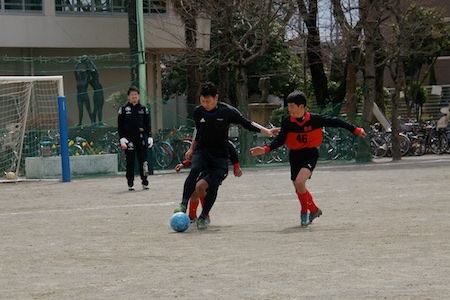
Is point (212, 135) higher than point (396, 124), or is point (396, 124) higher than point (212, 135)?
point (212, 135)

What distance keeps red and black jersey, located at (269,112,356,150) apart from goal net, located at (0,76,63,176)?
11990mm

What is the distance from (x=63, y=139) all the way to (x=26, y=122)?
2014mm


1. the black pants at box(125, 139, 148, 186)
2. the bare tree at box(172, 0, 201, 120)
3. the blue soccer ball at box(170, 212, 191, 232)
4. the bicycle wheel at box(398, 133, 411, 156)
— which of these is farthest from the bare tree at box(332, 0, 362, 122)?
the blue soccer ball at box(170, 212, 191, 232)

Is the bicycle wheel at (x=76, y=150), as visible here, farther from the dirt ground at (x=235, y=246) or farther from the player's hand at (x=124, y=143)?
the dirt ground at (x=235, y=246)

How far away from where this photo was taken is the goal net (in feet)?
77.4

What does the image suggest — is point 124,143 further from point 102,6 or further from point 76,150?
point 102,6

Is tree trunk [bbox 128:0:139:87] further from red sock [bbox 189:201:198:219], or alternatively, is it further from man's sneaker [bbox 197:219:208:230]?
man's sneaker [bbox 197:219:208:230]

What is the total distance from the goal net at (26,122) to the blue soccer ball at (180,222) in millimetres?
12380

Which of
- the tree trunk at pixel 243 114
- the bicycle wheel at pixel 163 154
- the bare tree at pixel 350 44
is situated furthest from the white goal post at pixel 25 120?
the bare tree at pixel 350 44

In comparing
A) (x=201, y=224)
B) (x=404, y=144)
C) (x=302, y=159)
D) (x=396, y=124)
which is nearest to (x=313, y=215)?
(x=302, y=159)

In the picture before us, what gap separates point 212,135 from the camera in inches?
488

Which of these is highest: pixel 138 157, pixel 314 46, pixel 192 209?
pixel 314 46

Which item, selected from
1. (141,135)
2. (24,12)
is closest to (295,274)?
(141,135)

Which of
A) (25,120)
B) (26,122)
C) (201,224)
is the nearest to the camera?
(201,224)
